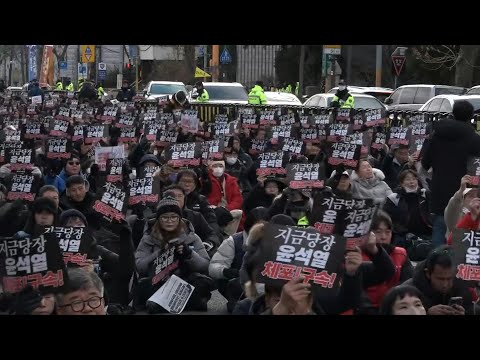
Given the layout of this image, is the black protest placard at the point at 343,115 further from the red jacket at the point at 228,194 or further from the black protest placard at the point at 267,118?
the red jacket at the point at 228,194

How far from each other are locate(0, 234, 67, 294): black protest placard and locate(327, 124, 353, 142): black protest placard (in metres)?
15.7

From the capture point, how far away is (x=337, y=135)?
74.9 feet

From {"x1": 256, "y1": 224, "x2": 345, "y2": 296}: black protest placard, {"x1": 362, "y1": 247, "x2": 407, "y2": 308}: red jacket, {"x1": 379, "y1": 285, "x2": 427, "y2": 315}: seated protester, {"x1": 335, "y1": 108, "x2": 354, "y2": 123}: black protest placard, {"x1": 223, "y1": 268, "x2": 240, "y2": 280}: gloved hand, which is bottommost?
{"x1": 223, "y1": 268, "x2": 240, "y2": 280}: gloved hand

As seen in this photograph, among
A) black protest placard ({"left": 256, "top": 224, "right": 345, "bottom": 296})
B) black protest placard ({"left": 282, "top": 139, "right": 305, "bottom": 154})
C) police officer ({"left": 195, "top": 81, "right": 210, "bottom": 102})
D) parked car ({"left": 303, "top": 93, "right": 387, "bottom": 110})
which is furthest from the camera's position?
police officer ({"left": 195, "top": 81, "right": 210, "bottom": 102})

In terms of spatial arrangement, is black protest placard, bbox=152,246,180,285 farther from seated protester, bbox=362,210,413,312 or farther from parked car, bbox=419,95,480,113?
parked car, bbox=419,95,480,113

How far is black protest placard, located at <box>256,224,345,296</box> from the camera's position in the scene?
6496 millimetres

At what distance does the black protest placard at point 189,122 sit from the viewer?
24.2 m

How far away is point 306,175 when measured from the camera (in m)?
14.0

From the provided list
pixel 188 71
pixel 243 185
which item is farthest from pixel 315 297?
pixel 188 71

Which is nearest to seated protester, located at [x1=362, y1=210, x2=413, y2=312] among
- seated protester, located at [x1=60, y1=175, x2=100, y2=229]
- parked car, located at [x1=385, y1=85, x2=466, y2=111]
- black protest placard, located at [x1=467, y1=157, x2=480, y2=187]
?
black protest placard, located at [x1=467, y1=157, x2=480, y2=187]

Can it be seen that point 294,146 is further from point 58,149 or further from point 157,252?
point 157,252

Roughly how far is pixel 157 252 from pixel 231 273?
2.73 ft

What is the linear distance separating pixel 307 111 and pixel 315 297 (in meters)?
24.4

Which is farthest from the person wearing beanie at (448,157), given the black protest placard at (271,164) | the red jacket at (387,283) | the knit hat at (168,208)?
the black protest placard at (271,164)
